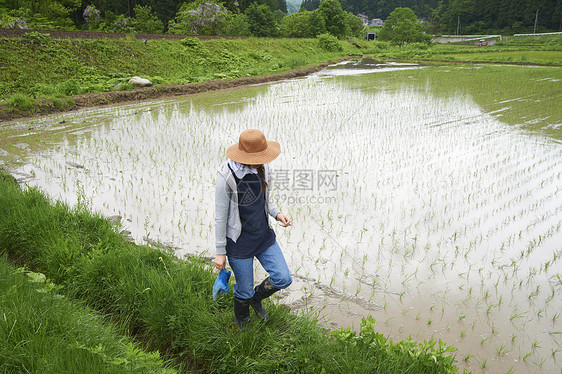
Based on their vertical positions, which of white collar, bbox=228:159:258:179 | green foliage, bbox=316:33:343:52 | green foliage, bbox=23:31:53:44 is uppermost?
green foliage, bbox=316:33:343:52

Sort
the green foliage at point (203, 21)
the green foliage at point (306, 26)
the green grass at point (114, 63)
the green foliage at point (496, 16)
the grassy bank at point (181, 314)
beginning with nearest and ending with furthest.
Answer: the grassy bank at point (181, 314), the green grass at point (114, 63), the green foliage at point (203, 21), the green foliage at point (306, 26), the green foliage at point (496, 16)

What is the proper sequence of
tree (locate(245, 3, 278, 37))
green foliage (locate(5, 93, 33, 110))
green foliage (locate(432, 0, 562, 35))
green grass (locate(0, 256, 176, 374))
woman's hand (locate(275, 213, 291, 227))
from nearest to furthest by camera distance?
green grass (locate(0, 256, 176, 374))
woman's hand (locate(275, 213, 291, 227))
green foliage (locate(5, 93, 33, 110))
tree (locate(245, 3, 278, 37))
green foliage (locate(432, 0, 562, 35))

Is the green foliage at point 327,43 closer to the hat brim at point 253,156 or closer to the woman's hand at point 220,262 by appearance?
the hat brim at point 253,156

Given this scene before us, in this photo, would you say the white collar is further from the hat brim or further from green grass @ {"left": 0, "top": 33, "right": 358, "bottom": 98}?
green grass @ {"left": 0, "top": 33, "right": 358, "bottom": 98}

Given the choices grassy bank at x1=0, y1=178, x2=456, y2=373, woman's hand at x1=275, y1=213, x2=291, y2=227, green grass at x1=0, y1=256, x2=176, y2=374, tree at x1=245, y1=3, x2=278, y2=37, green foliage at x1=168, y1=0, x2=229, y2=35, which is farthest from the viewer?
tree at x1=245, y1=3, x2=278, y2=37

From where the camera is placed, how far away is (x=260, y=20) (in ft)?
96.9

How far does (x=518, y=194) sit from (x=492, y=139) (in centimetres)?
273

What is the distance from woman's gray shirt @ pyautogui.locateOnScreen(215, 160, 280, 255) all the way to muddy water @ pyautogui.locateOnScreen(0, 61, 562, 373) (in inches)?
38.4

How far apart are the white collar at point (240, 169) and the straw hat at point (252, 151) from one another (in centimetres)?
5

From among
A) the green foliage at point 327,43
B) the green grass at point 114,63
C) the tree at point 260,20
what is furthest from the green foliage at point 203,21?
the green foliage at point 327,43

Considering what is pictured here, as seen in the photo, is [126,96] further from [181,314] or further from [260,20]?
[260,20]

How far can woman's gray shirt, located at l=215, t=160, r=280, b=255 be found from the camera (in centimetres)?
197

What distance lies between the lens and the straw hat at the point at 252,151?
6.42 ft

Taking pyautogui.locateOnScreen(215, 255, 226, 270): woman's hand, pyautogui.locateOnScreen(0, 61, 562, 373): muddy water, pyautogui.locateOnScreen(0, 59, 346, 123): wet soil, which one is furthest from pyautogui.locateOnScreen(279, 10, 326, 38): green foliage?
pyautogui.locateOnScreen(215, 255, 226, 270): woman's hand
